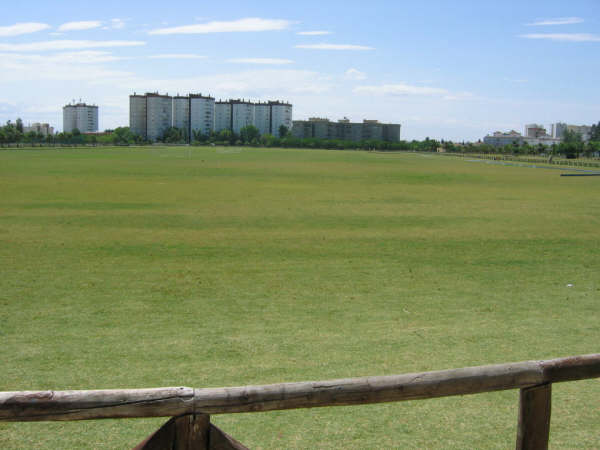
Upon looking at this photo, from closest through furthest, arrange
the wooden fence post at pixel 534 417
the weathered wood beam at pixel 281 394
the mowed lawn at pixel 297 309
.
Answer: the weathered wood beam at pixel 281 394, the wooden fence post at pixel 534 417, the mowed lawn at pixel 297 309

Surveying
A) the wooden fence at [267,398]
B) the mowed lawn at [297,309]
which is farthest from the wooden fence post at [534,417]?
the mowed lawn at [297,309]

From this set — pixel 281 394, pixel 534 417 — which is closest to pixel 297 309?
pixel 534 417

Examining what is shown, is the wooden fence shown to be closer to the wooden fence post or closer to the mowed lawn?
the wooden fence post

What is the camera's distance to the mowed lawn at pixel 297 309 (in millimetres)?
5781

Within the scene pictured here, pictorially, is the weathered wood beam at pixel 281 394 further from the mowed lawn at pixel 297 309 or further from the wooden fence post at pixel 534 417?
the mowed lawn at pixel 297 309

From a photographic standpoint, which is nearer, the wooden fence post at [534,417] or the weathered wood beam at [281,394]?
the weathered wood beam at [281,394]

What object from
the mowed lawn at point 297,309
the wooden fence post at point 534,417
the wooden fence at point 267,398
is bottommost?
the mowed lawn at point 297,309

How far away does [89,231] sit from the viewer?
62.1 ft

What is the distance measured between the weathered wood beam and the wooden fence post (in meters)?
0.06

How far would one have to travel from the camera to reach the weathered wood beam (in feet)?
8.39

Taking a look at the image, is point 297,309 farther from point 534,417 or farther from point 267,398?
point 267,398

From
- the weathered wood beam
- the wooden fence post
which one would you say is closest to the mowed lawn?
the wooden fence post

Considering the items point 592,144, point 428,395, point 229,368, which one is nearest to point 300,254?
point 229,368

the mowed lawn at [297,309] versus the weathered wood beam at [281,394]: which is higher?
the weathered wood beam at [281,394]
